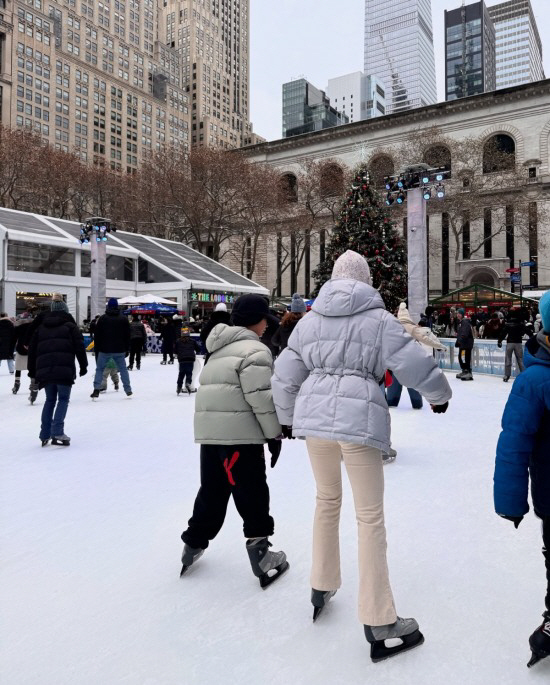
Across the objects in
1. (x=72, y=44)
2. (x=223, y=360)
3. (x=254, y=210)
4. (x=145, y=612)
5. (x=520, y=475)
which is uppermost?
(x=72, y=44)

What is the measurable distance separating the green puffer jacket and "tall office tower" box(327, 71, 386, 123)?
172 m

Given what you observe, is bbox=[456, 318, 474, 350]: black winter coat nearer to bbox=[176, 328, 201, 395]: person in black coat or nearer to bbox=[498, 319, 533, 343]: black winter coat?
bbox=[498, 319, 533, 343]: black winter coat

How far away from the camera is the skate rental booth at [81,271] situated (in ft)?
69.1

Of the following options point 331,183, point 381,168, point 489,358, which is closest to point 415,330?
point 489,358

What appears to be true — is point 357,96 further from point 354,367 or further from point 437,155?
point 354,367

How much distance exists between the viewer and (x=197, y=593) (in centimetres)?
238

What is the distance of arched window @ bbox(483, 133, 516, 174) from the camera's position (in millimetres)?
32844

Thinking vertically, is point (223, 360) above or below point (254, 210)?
below

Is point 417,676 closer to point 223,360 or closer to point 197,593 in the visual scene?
point 197,593

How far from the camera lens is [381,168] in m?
39.2

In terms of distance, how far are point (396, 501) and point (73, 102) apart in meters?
86.5

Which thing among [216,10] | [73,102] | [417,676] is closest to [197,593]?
[417,676]

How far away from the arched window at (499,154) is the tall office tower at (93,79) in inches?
1944

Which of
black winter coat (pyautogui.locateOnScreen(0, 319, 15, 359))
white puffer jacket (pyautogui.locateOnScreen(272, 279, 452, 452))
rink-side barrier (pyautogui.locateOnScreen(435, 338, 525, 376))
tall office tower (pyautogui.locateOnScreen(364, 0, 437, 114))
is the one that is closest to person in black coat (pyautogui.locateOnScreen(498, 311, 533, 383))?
rink-side barrier (pyautogui.locateOnScreen(435, 338, 525, 376))
